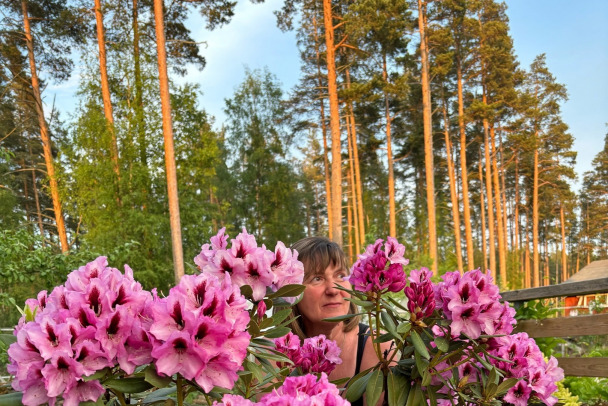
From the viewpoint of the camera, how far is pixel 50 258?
4.95 m

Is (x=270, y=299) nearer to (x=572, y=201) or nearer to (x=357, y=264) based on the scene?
(x=357, y=264)

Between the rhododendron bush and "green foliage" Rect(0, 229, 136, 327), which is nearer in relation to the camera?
the rhododendron bush

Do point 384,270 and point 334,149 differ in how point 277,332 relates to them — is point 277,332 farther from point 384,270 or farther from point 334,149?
point 334,149

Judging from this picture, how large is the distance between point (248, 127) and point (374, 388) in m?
20.9

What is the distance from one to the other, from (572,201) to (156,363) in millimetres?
36155

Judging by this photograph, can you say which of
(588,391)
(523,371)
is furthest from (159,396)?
(588,391)

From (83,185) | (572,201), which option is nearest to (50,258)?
(83,185)

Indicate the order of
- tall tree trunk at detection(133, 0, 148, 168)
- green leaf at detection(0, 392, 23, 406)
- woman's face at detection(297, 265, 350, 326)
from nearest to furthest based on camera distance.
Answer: green leaf at detection(0, 392, 23, 406)
woman's face at detection(297, 265, 350, 326)
tall tree trunk at detection(133, 0, 148, 168)

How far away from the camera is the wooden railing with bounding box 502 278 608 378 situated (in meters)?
3.38

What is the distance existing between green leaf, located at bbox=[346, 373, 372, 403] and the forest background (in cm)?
326

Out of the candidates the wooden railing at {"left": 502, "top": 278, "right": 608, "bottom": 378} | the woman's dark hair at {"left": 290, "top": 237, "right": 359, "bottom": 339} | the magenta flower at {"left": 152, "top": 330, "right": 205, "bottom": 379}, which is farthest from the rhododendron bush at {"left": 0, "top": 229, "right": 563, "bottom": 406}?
the wooden railing at {"left": 502, "top": 278, "right": 608, "bottom": 378}

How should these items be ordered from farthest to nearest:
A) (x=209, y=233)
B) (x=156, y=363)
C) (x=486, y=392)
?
(x=209, y=233) < (x=486, y=392) < (x=156, y=363)

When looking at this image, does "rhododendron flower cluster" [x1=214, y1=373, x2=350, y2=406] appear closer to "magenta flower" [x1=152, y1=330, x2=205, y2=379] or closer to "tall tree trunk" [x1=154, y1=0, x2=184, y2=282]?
"magenta flower" [x1=152, y1=330, x2=205, y2=379]

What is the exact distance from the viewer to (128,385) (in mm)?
800
